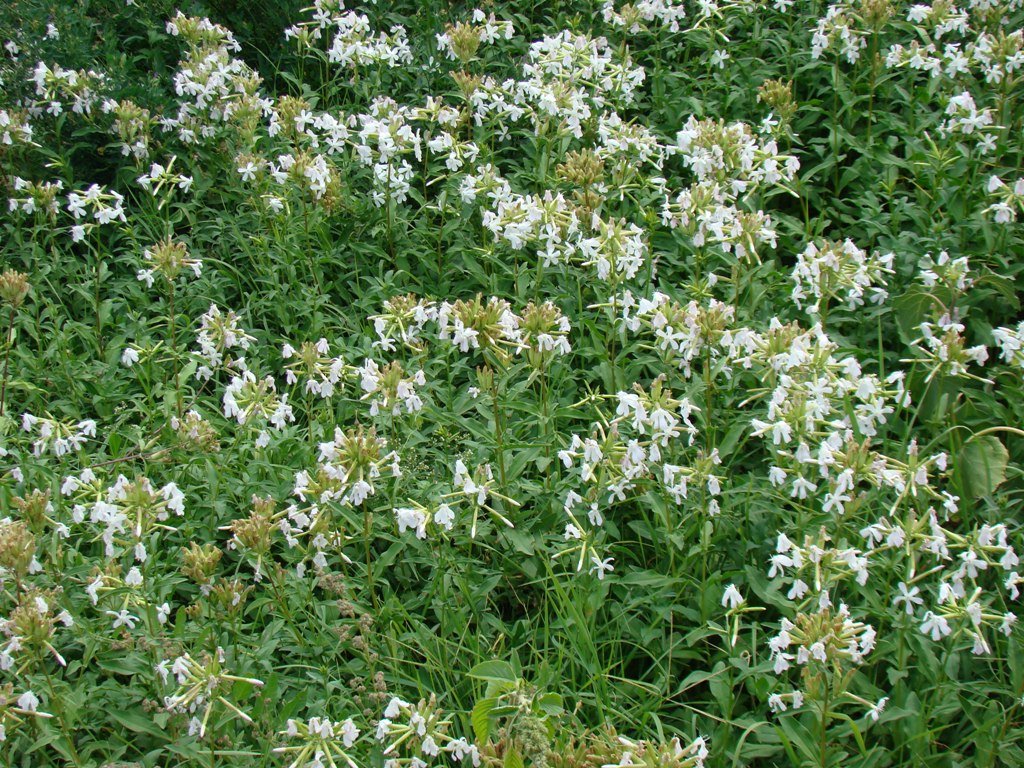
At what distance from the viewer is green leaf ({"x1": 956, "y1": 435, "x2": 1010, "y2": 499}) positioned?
9.61 feet

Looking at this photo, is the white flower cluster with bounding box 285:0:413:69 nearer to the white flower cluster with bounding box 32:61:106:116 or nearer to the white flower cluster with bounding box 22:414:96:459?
the white flower cluster with bounding box 32:61:106:116

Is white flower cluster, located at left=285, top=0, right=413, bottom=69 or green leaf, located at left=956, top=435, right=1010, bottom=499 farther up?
white flower cluster, located at left=285, top=0, right=413, bottom=69

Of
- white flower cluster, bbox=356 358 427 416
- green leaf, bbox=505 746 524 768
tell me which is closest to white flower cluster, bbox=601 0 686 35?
white flower cluster, bbox=356 358 427 416

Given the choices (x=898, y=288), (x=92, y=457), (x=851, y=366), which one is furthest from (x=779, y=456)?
(x=92, y=457)

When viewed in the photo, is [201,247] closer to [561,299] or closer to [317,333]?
[317,333]

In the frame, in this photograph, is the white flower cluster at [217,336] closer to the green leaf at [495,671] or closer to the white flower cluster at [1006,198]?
the green leaf at [495,671]

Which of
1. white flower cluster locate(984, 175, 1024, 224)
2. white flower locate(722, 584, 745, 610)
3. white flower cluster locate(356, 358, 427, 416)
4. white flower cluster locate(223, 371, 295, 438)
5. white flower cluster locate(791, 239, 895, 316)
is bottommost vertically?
white flower locate(722, 584, 745, 610)

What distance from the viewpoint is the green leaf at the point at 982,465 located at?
293cm

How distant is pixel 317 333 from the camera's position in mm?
4180

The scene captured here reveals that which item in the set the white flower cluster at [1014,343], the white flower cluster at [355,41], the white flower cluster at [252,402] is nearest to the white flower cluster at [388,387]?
the white flower cluster at [252,402]

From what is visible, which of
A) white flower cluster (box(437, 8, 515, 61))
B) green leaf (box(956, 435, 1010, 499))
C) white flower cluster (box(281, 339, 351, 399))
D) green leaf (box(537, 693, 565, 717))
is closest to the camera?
green leaf (box(537, 693, 565, 717))

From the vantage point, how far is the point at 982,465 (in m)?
2.94

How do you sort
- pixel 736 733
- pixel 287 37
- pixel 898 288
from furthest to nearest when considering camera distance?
pixel 287 37 < pixel 898 288 < pixel 736 733

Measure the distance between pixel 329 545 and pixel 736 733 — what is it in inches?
48.0
